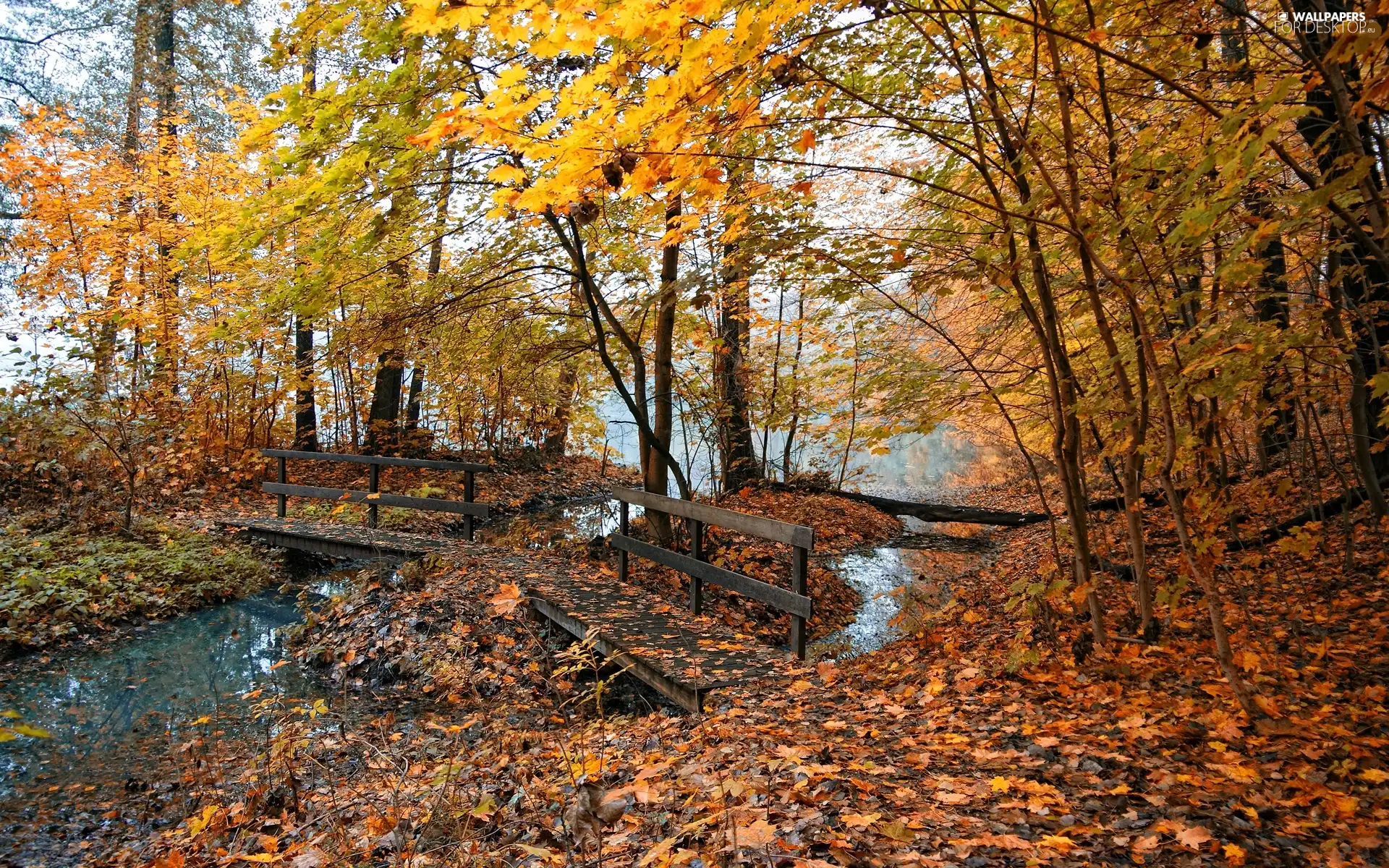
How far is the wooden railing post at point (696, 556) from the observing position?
6480mm

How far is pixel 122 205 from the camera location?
514 inches

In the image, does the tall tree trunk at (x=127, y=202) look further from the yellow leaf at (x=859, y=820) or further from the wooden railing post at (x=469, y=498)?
the yellow leaf at (x=859, y=820)

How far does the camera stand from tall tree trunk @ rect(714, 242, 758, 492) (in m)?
10.9

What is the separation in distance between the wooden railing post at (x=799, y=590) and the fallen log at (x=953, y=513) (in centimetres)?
869

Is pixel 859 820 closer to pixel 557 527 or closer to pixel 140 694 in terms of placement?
pixel 140 694

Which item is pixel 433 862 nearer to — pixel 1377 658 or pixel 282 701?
pixel 282 701

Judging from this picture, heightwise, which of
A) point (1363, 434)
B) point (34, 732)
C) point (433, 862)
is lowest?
point (433, 862)

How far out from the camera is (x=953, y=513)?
1330 cm

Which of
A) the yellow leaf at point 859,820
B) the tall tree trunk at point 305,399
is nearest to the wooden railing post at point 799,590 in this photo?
the yellow leaf at point 859,820

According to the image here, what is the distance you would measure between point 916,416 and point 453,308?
547 cm

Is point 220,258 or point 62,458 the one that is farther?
point 62,458

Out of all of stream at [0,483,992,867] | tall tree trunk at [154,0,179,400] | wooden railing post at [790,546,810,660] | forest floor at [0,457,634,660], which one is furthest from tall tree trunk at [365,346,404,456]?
wooden railing post at [790,546,810,660]

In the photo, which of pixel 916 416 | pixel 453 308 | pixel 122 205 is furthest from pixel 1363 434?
pixel 122 205

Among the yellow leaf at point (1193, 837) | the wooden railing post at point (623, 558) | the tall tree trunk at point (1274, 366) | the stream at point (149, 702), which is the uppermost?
the tall tree trunk at point (1274, 366)
